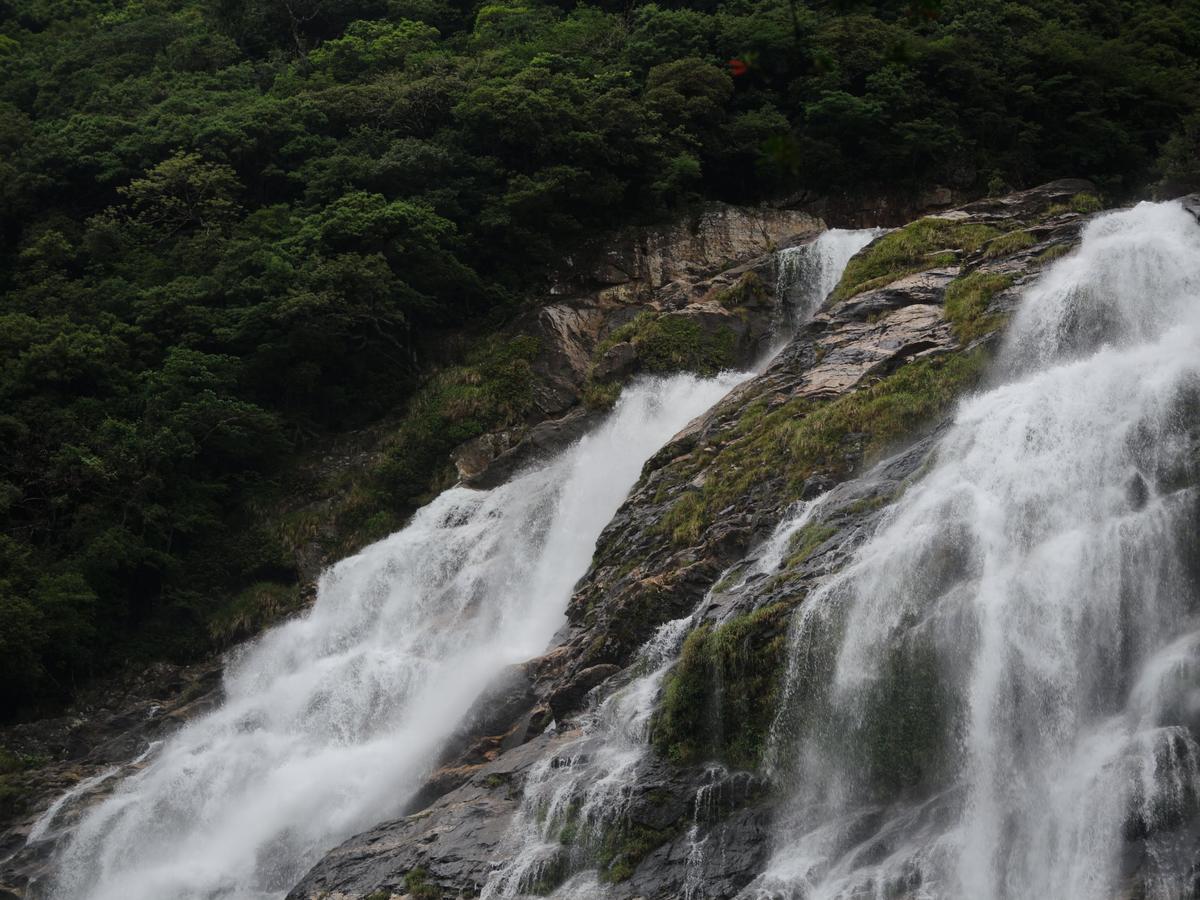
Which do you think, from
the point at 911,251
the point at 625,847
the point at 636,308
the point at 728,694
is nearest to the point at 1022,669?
the point at 728,694

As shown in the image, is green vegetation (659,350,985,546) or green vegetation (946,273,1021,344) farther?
green vegetation (946,273,1021,344)

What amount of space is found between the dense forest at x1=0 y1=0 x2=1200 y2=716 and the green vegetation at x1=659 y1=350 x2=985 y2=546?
11721 mm

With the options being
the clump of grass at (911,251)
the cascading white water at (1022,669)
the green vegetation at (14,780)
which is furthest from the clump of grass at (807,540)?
the green vegetation at (14,780)

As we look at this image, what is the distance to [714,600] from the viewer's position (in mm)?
17859

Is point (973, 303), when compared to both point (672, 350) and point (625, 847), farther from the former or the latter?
point (625, 847)

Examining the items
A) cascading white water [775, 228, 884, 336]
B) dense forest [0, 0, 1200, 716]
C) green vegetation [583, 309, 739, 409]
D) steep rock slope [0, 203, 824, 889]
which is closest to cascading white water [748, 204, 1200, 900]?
green vegetation [583, 309, 739, 409]

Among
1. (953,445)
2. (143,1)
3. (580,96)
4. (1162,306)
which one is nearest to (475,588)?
(953,445)

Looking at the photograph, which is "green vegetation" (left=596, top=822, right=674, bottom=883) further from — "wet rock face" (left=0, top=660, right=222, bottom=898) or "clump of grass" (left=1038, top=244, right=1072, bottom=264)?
"clump of grass" (left=1038, top=244, right=1072, bottom=264)

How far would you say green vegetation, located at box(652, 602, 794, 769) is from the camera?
15.8 m

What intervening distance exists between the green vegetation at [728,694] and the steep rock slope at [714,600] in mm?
25

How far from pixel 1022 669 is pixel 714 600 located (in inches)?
199

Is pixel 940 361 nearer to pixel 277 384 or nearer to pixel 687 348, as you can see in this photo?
pixel 687 348

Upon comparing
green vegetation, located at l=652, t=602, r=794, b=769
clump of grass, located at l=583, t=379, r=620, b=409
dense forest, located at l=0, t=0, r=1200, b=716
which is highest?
dense forest, located at l=0, t=0, r=1200, b=716

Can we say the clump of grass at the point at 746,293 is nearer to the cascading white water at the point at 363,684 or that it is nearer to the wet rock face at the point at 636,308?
the wet rock face at the point at 636,308
